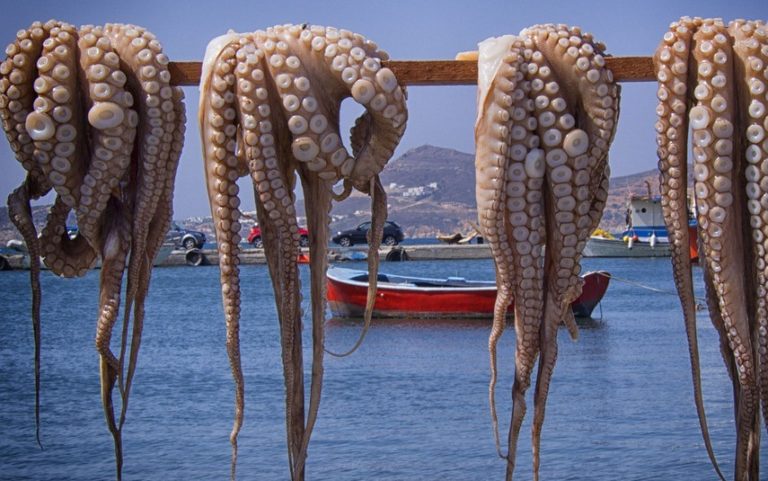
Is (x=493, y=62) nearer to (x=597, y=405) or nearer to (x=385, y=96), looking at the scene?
(x=385, y=96)

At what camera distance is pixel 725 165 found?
152 inches

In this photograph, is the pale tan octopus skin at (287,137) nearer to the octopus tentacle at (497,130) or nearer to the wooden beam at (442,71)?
the wooden beam at (442,71)

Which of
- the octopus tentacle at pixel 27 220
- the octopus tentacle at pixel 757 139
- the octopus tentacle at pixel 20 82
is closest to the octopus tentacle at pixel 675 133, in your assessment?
the octopus tentacle at pixel 757 139

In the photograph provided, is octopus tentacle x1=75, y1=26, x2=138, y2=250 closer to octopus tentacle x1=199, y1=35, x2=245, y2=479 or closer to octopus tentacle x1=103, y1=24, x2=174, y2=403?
octopus tentacle x1=103, y1=24, x2=174, y2=403

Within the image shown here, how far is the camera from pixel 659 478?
24.2 ft

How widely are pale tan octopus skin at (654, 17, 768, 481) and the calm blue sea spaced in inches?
140

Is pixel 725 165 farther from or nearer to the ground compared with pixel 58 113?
nearer to the ground

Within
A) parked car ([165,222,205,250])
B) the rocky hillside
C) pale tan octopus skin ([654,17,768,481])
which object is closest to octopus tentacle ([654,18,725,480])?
pale tan octopus skin ([654,17,768,481])

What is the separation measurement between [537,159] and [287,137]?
907mm

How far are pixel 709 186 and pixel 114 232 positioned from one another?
7.08ft

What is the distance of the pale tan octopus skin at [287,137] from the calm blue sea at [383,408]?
3.73 meters

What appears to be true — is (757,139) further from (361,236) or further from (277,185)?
(361,236)

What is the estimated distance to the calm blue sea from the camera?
8367mm

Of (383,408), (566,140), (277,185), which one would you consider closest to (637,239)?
(383,408)
